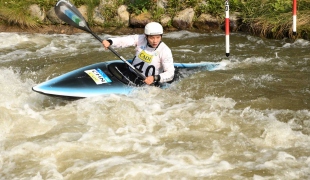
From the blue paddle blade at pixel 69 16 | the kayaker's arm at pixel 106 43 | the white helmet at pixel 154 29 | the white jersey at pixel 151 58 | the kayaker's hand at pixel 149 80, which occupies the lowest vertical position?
the kayaker's hand at pixel 149 80

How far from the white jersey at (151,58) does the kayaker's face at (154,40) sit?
5cm

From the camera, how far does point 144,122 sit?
467 cm

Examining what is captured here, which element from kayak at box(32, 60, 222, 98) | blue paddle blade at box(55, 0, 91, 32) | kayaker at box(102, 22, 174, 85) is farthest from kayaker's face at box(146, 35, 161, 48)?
blue paddle blade at box(55, 0, 91, 32)

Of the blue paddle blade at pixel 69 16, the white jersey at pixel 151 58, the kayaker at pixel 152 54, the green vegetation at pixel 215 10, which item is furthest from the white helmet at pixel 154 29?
the green vegetation at pixel 215 10

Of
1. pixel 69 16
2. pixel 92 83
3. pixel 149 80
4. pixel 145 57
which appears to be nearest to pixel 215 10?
pixel 69 16

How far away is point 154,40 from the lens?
5.34m

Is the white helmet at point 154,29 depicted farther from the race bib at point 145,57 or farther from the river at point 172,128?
the river at point 172,128

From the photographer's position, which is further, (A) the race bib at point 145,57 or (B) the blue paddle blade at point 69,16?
(B) the blue paddle blade at point 69,16

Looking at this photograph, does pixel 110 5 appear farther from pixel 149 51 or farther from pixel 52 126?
pixel 52 126

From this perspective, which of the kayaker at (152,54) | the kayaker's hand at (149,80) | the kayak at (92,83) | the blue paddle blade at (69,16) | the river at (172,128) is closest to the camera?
the river at (172,128)

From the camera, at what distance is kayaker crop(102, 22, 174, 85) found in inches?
207

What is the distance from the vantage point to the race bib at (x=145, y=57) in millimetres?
5466

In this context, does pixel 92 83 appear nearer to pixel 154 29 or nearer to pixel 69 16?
pixel 154 29

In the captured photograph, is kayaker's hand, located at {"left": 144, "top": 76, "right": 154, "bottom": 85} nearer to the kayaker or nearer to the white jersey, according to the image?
the kayaker
